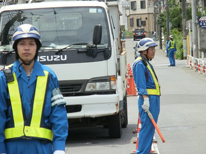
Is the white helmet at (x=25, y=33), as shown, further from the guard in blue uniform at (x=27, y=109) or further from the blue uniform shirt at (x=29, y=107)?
the blue uniform shirt at (x=29, y=107)

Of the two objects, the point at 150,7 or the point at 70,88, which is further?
the point at 150,7

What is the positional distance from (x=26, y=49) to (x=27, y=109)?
1.54 ft

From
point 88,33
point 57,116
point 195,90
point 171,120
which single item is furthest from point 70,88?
point 195,90

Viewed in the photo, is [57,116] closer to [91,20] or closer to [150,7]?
[91,20]

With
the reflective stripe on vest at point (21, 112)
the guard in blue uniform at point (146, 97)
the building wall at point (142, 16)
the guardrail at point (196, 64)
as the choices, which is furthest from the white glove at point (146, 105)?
the building wall at point (142, 16)

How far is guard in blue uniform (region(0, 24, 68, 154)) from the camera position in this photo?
4.67 meters

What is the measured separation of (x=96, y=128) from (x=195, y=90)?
9.17m

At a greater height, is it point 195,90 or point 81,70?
point 81,70

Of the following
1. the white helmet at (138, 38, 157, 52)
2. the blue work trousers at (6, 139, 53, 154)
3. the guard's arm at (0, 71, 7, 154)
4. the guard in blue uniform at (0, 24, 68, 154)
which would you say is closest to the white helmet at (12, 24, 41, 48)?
the guard in blue uniform at (0, 24, 68, 154)

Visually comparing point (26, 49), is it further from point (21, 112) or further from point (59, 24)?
point (59, 24)

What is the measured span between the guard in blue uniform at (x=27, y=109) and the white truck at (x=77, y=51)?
19.1 feet

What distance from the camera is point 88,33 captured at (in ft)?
36.3

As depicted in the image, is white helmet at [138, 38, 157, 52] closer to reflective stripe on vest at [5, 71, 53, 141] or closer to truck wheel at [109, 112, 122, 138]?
truck wheel at [109, 112, 122, 138]

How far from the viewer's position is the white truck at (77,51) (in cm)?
1079
